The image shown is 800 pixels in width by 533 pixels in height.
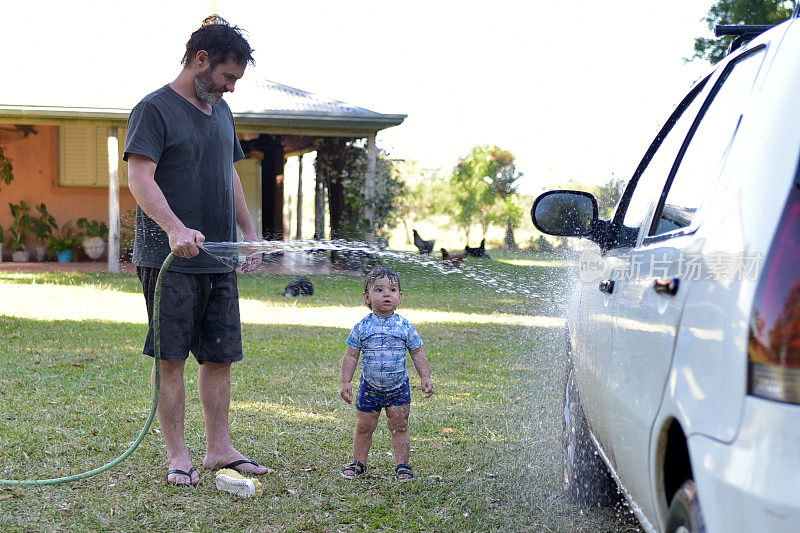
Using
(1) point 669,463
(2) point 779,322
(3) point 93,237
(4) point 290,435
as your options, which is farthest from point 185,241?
(3) point 93,237

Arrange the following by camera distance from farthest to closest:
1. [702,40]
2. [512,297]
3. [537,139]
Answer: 1. [537,139]
2. [702,40]
3. [512,297]

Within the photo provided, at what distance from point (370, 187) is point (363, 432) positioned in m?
12.2

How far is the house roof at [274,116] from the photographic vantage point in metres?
15.1

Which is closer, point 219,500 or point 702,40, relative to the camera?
point 219,500

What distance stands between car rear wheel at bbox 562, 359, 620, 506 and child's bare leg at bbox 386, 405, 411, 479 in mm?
799

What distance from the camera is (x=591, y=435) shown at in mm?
3363

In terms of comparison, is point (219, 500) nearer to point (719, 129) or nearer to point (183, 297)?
point (183, 297)

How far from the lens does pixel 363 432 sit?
4.14 meters

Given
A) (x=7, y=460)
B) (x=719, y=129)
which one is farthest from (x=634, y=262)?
(x=7, y=460)

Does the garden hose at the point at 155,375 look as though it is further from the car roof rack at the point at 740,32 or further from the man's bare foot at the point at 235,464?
the car roof rack at the point at 740,32

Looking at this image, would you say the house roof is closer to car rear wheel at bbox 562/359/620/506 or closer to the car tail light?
car rear wheel at bbox 562/359/620/506

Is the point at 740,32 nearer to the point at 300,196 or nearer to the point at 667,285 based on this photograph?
the point at 667,285

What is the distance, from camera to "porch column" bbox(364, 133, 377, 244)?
16016 mm

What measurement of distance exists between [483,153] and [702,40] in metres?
16.0
